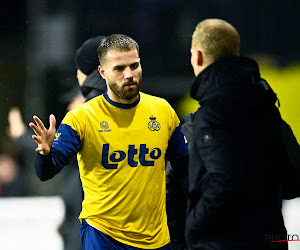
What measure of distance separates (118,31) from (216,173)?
12.4 ft

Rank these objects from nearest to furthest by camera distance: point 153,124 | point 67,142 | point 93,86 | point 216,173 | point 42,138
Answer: point 216,173 < point 42,138 < point 67,142 < point 153,124 < point 93,86

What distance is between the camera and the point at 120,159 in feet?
11.2

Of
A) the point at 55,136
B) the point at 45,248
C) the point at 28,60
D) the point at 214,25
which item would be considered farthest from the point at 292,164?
the point at 28,60

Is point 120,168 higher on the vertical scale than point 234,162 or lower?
lower

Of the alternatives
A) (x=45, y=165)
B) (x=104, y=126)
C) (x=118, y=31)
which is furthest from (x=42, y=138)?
(x=118, y=31)

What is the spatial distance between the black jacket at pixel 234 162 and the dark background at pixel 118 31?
3.31 meters

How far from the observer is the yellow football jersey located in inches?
135

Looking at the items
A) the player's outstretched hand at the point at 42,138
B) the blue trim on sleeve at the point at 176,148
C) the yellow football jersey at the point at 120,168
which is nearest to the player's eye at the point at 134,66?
the yellow football jersey at the point at 120,168

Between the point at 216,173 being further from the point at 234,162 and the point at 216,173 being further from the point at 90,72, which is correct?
the point at 90,72

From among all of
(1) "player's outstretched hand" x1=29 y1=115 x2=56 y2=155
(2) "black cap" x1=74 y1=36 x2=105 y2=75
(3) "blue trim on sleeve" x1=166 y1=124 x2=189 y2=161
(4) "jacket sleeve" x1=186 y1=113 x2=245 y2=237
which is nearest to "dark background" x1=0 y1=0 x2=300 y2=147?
(2) "black cap" x1=74 y1=36 x2=105 y2=75

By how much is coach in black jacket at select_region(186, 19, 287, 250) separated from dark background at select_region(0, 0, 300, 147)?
327cm

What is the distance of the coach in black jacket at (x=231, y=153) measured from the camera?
8.65ft

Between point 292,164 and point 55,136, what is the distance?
127 cm

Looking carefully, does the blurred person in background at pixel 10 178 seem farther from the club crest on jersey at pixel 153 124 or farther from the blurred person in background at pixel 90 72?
the club crest on jersey at pixel 153 124
